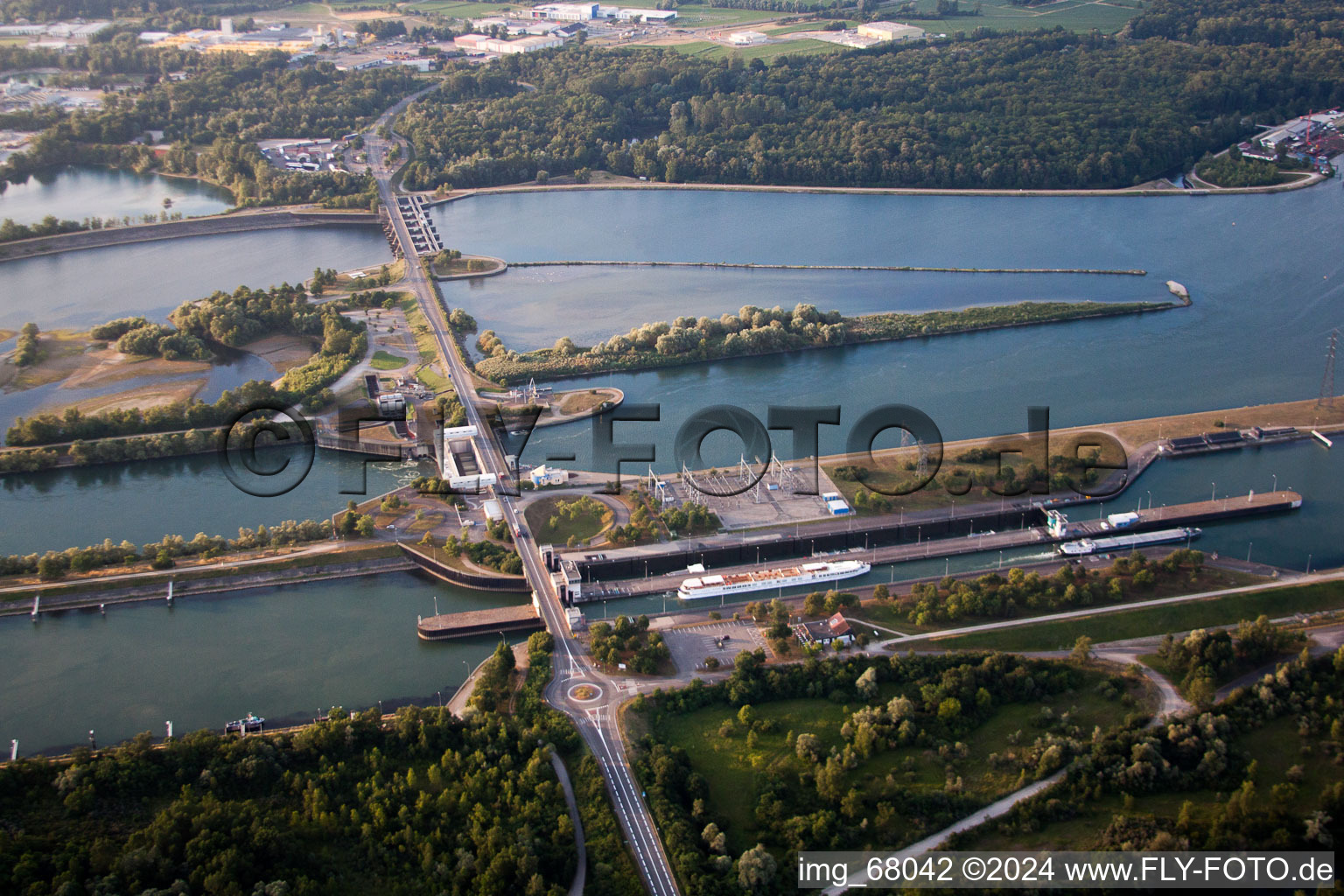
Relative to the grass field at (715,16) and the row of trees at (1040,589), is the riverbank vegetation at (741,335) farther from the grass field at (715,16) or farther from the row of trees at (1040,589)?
the grass field at (715,16)

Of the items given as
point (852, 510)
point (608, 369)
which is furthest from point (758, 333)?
point (852, 510)

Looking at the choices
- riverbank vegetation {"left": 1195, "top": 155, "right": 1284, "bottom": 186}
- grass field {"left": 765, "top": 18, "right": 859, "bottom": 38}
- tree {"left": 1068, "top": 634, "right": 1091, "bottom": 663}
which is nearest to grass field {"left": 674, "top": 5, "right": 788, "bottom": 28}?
grass field {"left": 765, "top": 18, "right": 859, "bottom": 38}

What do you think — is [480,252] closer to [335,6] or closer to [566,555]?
[566,555]

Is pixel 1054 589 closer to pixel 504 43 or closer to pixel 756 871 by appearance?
pixel 756 871

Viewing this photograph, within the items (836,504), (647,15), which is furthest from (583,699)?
(647,15)

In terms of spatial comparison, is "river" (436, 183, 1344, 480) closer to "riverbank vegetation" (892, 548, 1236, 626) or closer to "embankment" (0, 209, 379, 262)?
"embankment" (0, 209, 379, 262)

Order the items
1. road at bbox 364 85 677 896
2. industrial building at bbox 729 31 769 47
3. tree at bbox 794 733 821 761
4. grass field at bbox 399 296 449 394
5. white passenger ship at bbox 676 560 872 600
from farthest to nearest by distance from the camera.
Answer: industrial building at bbox 729 31 769 47 → grass field at bbox 399 296 449 394 → white passenger ship at bbox 676 560 872 600 → tree at bbox 794 733 821 761 → road at bbox 364 85 677 896
